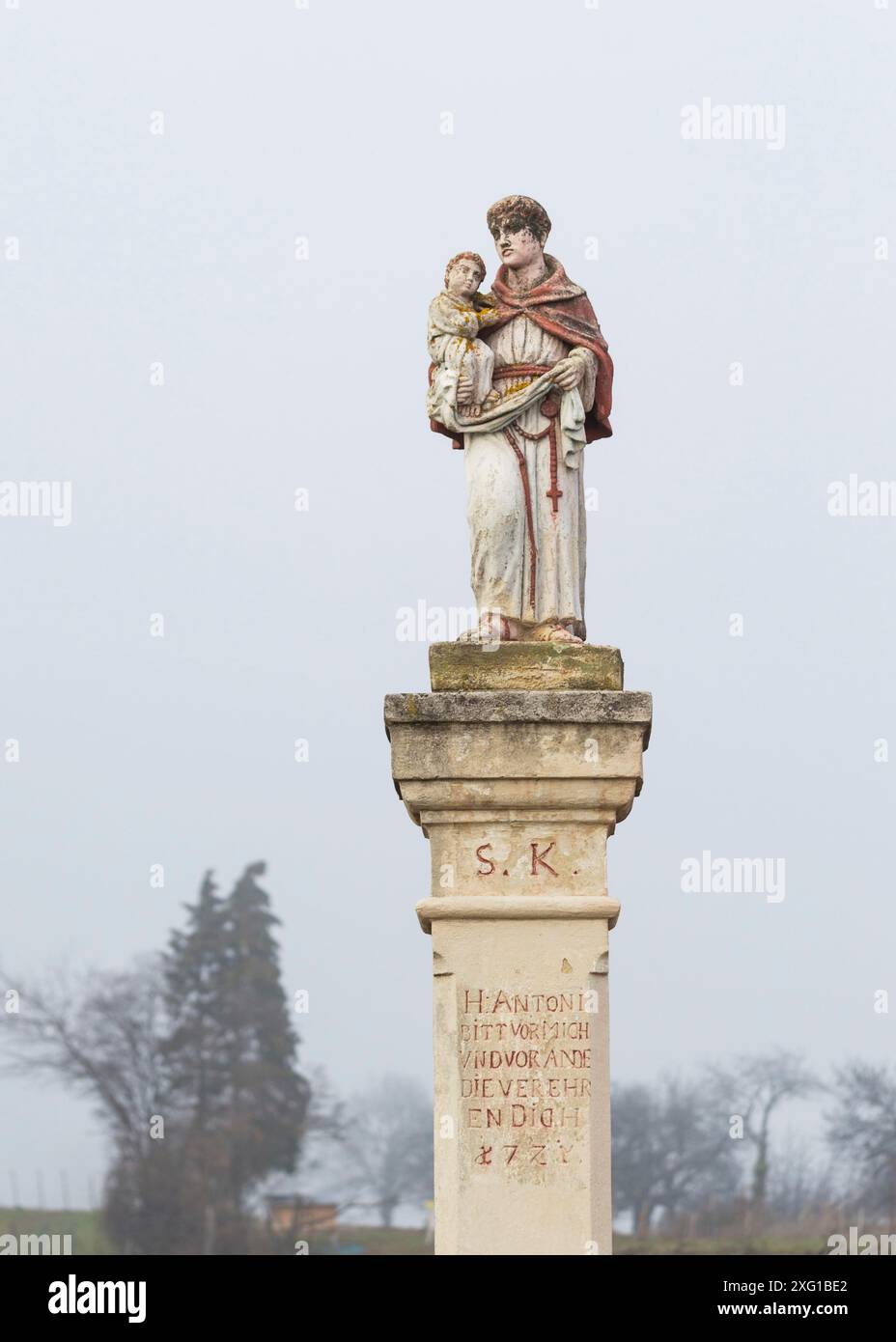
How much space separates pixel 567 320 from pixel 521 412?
0.68m

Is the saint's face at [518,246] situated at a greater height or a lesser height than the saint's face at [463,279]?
greater

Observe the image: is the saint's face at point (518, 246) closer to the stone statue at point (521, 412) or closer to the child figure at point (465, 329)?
the stone statue at point (521, 412)

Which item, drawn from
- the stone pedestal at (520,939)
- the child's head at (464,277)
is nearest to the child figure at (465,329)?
the child's head at (464,277)

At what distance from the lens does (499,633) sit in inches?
622

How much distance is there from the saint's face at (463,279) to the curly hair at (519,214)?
1.23 feet

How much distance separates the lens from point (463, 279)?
1622 centimetres

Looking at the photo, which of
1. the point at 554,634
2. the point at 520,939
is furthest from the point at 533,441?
the point at 520,939

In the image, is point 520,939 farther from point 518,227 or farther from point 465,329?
point 518,227

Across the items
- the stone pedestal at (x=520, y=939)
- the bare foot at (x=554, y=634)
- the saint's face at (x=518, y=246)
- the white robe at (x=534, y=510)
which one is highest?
the saint's face at (x=518, y=246)

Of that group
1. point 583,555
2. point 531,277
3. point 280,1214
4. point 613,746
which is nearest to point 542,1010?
point 613,746

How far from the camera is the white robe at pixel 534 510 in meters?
16.0

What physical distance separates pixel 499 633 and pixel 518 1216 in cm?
347

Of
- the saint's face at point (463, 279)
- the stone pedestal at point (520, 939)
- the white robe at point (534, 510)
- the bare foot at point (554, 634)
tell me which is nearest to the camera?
the stone pedestal at point (520, 939)

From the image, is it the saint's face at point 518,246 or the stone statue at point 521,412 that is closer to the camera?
the stone statue at point 521,412
